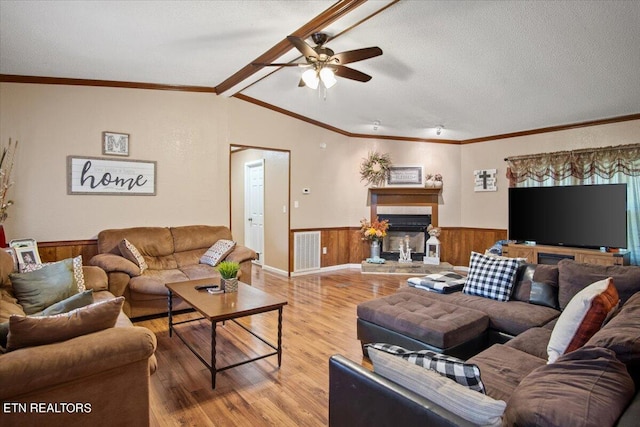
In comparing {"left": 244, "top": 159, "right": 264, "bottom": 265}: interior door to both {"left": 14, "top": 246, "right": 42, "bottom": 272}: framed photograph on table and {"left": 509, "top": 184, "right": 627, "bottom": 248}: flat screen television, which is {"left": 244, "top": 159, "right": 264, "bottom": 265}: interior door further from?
{"left": 509, "top": 184, "right": 627, "bottom": 248}: flat screen television

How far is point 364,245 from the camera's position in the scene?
6.89 meters

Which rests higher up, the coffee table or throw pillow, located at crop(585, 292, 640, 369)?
throw pillow, located at crop(585, 292, 640, 369)

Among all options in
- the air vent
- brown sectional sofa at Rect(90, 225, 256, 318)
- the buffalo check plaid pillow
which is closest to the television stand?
the air vent

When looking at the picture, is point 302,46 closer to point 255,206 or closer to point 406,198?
point 406,198

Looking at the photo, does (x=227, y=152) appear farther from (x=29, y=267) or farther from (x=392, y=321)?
(x=392, y=321)

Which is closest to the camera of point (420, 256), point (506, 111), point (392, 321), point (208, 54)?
point (392, 321)

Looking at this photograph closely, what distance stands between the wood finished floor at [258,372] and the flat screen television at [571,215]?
3267 millimetres

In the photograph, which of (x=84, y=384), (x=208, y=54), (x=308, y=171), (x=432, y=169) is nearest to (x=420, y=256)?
(x=432, y=169)

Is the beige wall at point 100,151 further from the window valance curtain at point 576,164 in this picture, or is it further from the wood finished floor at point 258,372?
the window valance curtain at point 576,164

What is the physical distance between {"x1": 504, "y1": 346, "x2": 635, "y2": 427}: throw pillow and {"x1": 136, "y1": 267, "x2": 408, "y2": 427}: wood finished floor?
52.3 inches

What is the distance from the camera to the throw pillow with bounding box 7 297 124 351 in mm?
1572

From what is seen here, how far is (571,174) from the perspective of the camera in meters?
5.53

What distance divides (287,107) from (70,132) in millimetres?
2985

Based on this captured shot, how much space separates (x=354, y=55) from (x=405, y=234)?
4414mm
